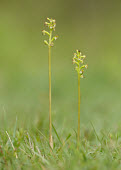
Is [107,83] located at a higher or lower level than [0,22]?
lower

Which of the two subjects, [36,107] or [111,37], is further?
[111,37]

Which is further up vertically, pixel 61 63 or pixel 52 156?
pixel 61 63

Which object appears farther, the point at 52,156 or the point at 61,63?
the point at 61,63

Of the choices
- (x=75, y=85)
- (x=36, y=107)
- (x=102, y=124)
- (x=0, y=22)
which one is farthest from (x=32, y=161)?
(x=0, y=22)

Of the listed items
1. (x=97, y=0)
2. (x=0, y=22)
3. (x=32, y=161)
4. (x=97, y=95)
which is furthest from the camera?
(x=97, y=0)

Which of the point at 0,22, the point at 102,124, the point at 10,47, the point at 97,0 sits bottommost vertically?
the point at 102,124

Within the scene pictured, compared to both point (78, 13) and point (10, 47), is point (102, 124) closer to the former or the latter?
point (10, 47)

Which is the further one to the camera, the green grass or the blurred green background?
the blurred green background

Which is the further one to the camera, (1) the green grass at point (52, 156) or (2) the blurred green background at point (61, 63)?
(2) the blurred green background at point (61, 63)
